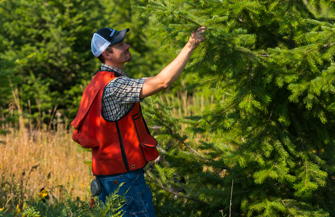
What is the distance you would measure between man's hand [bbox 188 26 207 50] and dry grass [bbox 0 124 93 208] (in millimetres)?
2519

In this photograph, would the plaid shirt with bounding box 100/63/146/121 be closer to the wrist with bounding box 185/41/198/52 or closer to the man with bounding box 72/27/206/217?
the man with bounding box 72/27/206/217

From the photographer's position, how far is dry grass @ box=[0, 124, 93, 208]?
4.25 meters

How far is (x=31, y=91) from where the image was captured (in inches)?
323

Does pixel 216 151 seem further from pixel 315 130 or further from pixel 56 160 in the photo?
pixel 56 160

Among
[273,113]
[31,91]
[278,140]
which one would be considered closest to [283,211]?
[278,140]

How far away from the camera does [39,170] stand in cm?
509

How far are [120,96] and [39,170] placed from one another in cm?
335

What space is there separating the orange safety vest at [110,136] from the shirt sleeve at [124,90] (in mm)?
78

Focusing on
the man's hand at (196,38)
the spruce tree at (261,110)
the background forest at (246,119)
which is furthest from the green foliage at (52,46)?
the man's hand at (196,38)

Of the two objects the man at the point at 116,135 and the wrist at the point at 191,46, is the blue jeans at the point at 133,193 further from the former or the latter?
the wrist at the point at 191,46

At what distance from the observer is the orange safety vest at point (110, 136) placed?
7.82 feet

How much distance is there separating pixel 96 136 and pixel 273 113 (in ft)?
5.53

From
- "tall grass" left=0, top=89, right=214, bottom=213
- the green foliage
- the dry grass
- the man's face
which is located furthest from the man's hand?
the green foliage

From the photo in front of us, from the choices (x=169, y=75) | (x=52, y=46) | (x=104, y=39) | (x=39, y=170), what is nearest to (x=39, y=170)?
(x=39, y=170)
